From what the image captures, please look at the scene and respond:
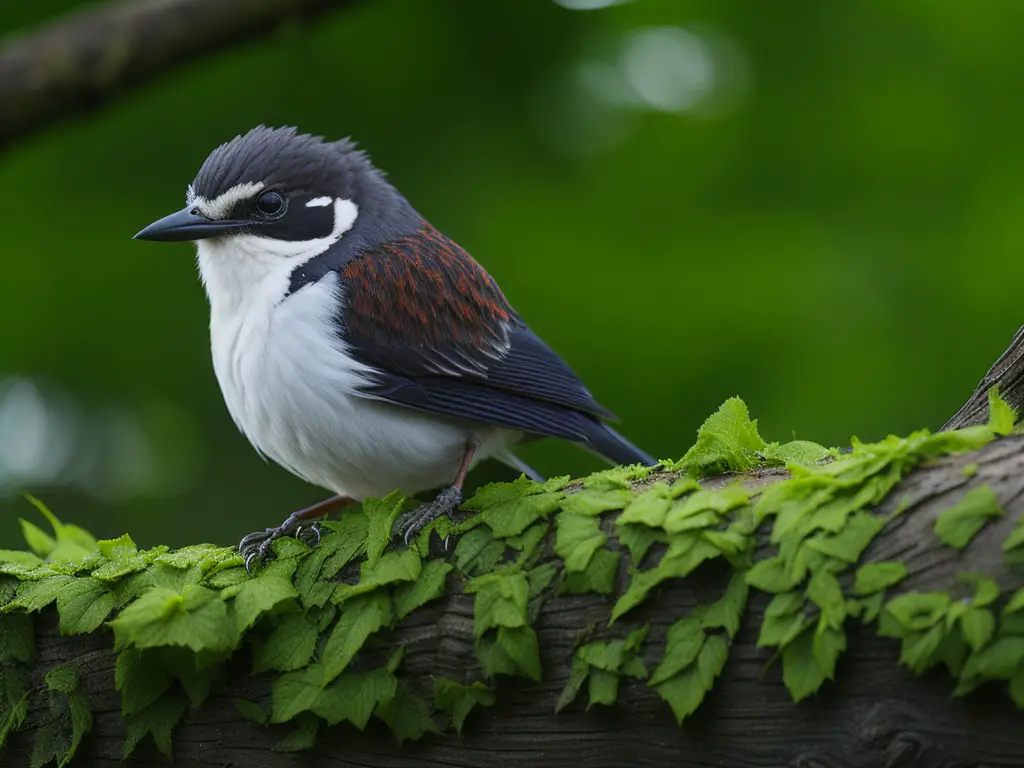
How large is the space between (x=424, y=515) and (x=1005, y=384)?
154 centimetres

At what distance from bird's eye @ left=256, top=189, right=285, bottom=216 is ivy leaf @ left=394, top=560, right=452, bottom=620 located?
131 centimetres

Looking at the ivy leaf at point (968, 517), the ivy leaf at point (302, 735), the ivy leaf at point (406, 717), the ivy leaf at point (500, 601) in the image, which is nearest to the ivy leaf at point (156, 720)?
the ivy leaf at point (302, 735)

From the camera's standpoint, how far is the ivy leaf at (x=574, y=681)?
2.74 meters

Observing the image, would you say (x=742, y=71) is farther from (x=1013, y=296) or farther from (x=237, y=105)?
(x=237, y=105)

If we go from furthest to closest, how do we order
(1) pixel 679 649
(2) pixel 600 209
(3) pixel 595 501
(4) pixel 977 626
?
(2) pixel 600 209
(3) pixel 595 501
(1) pixel 679 649
(4) pixel 977 626

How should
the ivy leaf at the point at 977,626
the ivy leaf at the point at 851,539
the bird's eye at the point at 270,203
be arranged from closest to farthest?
the ivy leaf at the point at 977,626, the ivy leaf at the point at 851,539, the bird's eye at the point at 270,203

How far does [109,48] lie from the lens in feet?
6.85

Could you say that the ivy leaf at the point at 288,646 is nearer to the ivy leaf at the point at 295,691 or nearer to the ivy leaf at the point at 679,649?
the ivy leaf at the point at 295,691

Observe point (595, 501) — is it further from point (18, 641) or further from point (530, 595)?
point (18, 641)

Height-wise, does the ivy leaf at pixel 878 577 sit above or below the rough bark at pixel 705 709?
above

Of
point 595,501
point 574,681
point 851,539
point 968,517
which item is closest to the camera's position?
point 968,517

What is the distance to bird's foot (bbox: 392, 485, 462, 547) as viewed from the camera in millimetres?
3180

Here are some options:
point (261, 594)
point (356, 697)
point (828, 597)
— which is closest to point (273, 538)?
point (261, 594)

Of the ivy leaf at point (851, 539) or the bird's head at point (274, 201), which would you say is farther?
the bird's head at point (274, 201)
